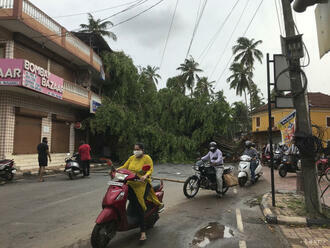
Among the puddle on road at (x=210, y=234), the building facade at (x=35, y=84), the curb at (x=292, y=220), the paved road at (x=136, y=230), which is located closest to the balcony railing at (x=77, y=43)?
the building facade at (x=35, y=84)

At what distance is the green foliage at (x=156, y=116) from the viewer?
1736 centimetres

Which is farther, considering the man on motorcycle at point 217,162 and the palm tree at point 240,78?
the palm tree at point 240,78

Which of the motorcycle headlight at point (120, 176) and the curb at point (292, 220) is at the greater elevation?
the motorcycle headlight at point (120, 176)

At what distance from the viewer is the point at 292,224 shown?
15.6 ft

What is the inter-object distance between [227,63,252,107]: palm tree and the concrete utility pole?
Answer: 110ft

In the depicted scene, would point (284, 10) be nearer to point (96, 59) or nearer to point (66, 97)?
point (66, 97)

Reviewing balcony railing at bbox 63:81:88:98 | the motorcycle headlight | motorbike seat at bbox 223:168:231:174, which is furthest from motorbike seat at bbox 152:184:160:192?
balcony railing at bbox 63:81:88:98

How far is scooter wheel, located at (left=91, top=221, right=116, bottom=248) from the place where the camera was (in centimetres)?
333

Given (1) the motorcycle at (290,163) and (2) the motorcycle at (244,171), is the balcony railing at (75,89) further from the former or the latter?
(1) the motorcycle at (290,163)

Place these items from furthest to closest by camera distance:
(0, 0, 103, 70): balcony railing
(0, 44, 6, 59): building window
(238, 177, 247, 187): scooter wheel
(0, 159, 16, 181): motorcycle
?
(0, 44, 6, 59): building window → (0, 0, 103, 70): balcony railing → (0, 159, 16, 181): motorcycle → (238, 177, 247, 187): scooter wheel

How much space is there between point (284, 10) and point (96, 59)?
51.1 feet

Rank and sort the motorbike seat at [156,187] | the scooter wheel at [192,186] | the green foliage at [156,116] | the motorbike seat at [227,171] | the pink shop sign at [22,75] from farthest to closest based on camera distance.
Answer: the green foliage at [156,116], the pink shop sign at [22,75], the motorbike seat at [227,171], the scooter wheel at [192,186], the motorbike seat at [156,187]

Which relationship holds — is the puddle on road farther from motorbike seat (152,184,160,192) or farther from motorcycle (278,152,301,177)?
motorcycle (278,152,301,177)

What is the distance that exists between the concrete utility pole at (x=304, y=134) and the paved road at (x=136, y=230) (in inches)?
45.8
